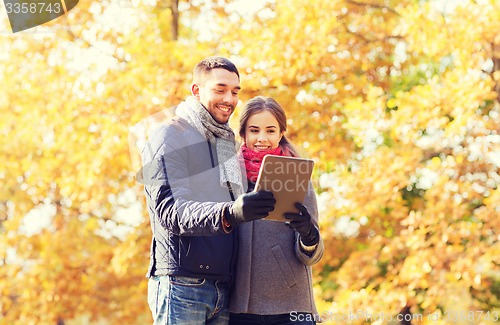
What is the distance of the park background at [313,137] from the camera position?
5328mm

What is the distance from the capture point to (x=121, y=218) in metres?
7.30

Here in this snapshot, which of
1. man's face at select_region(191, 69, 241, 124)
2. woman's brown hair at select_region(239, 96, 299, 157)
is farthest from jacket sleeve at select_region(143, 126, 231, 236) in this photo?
woman's brown hair at select_region(239, 96, 299, 157)

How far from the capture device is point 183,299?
2.35m

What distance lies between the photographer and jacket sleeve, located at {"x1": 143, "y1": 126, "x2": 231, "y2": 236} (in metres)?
2.15

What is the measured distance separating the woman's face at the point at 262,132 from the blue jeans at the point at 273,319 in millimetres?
620

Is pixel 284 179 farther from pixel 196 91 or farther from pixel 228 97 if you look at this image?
pixel 196 91

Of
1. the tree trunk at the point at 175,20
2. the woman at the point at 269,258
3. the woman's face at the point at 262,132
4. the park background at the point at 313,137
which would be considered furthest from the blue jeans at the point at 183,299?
the tree trunk at the point at 175,20

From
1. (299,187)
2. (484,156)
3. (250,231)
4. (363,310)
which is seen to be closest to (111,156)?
(363,310)

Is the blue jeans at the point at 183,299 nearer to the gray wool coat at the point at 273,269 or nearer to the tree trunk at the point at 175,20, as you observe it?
the gray wool coat at the point at 273,269

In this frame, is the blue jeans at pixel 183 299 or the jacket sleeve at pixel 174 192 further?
the blue jeans at pixel 183 299

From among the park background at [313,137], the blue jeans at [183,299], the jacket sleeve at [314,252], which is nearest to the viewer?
the blue jeans at [183,299]

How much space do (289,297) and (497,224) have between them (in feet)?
10.1

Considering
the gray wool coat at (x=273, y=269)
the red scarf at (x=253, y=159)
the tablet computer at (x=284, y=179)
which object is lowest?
the gray wool coat at (x=273, y=269)

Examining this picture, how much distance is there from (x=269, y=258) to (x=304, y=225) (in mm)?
296
